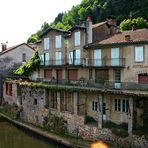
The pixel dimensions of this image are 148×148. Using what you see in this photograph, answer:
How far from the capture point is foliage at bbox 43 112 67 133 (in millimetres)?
37156

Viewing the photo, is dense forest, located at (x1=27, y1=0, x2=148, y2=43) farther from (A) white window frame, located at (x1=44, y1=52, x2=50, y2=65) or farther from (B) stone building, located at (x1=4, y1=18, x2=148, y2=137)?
(B) stone building, located at (x1=4, y1=18, x2=148, y2=137)

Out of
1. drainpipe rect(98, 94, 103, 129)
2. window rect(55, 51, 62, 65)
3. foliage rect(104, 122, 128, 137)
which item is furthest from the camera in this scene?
window rect(55, 51, 62, 65)

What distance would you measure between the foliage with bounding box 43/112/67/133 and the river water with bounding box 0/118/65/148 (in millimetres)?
2170

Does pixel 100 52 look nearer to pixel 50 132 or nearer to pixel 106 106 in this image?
pixel 106 106

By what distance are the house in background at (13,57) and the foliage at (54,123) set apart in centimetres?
1931

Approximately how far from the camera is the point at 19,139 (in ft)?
123

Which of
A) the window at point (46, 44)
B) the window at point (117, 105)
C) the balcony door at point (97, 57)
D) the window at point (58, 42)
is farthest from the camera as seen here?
the window at point (46, 44)

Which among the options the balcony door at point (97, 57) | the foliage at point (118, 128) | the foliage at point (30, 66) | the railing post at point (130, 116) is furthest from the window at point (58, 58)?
the railing post at point (130, 116)

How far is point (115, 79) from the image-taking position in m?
A: 36.0

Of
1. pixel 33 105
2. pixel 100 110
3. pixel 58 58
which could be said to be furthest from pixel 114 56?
pixel 33 105

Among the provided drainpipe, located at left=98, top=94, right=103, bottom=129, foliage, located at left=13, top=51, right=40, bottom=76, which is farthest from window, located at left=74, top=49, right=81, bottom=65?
foliage, located at left=13, top=51, right=40, bottom=76

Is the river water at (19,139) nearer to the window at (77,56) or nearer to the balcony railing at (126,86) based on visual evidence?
the balcony railing at (126,86)

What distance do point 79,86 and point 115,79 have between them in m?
4.17

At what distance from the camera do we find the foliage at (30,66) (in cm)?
5025
